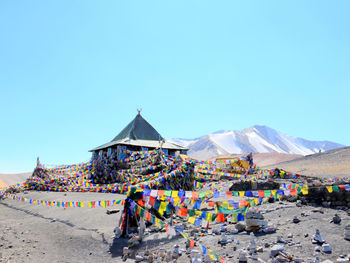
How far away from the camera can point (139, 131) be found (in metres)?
30.6

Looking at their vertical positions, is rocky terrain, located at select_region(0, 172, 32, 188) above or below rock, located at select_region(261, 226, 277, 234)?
above

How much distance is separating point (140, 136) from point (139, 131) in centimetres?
79

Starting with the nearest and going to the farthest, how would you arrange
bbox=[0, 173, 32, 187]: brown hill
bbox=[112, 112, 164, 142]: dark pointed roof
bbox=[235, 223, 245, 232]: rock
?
bbox=[235, 223, 245, 232]: rock → bbox=[112, 112, 164, 142]: dark pointed roof → bbox=[0, 173, 32, 187]: brown hill

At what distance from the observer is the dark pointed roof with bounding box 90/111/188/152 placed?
2796cm

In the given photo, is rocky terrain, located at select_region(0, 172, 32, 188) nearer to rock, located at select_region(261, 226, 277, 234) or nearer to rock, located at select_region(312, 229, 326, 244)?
rock, located at select_region(261, 226, 277, 234)

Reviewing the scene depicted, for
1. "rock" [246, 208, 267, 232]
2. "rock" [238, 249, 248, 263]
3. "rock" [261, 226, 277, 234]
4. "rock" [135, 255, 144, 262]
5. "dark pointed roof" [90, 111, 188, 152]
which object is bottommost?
"rock" [135, 255, 144, 262]

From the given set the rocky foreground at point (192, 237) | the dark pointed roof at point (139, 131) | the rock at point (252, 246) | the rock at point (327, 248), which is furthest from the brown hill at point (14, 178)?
the rock at point (327, 248)

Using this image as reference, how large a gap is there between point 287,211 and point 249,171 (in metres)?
16.2

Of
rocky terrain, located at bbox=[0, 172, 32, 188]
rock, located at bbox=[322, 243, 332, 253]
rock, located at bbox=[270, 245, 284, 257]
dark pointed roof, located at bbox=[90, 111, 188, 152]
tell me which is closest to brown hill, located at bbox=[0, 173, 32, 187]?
rocky terrain, located at bbox=[0, 172, 32, 188]

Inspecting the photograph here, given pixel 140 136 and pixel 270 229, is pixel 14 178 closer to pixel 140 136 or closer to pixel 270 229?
pixel 140 136

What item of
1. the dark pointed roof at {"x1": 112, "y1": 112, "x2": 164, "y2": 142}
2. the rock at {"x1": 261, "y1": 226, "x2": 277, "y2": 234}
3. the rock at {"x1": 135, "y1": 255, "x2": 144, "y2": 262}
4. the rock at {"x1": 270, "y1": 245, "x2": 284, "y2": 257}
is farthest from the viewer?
the dark pointed roof at {"x1": 112, "y1": 112, "x2": 164, "y2": 142}

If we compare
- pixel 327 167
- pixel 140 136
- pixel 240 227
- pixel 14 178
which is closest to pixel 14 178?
pixel 14 178

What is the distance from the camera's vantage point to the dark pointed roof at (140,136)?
28.0 m

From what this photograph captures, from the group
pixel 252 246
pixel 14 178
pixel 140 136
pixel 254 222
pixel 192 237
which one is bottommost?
pixel 192 237
